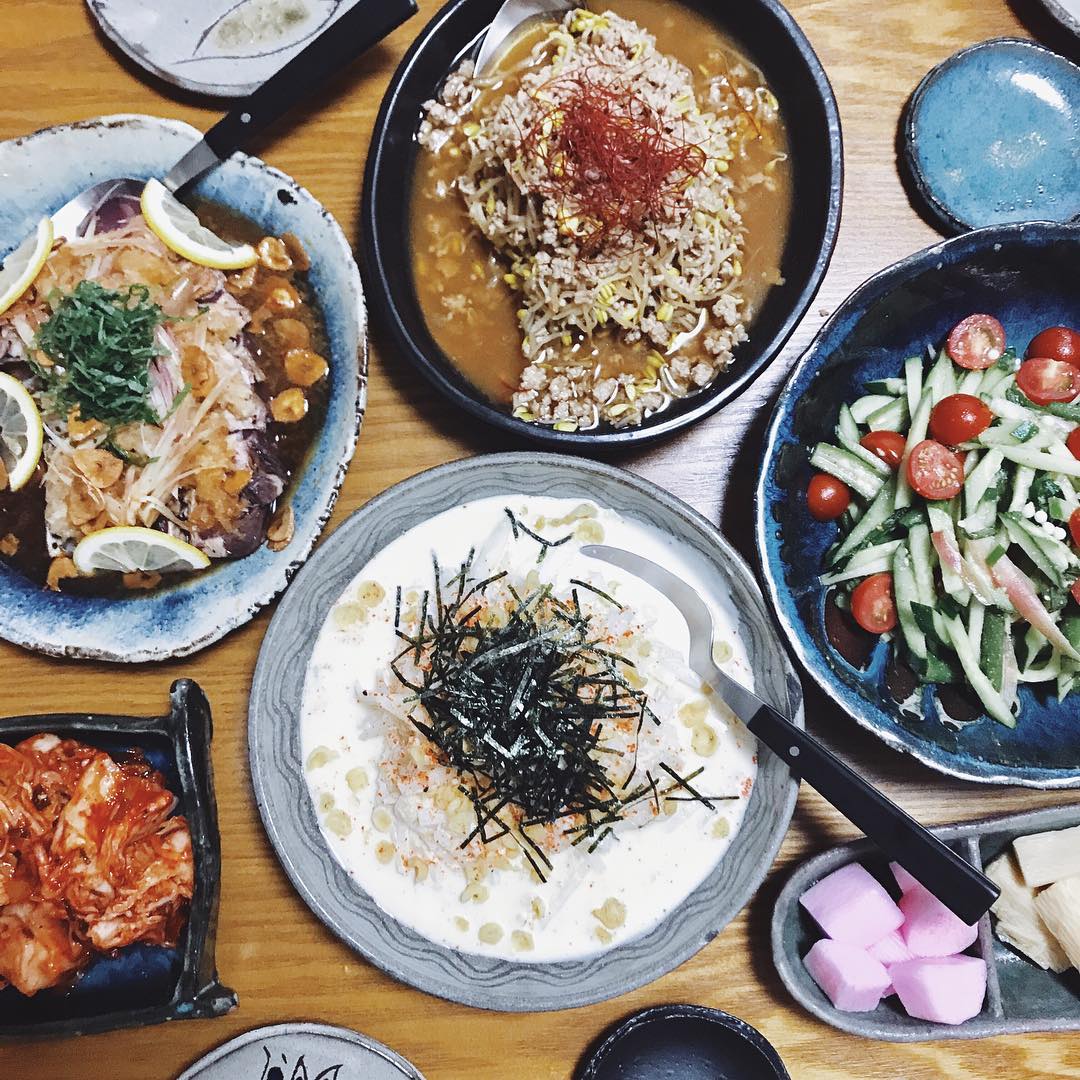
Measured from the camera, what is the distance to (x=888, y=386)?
6.66ft

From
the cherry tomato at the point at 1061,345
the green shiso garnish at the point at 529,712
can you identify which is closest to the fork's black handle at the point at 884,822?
the green shiso garnish at the point at 529,712

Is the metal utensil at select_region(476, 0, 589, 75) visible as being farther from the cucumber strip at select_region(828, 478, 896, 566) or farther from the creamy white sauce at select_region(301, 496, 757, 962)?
the cucumber strip at select_region(828, 478, 896, 566)

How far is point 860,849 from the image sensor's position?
1942 millimetres

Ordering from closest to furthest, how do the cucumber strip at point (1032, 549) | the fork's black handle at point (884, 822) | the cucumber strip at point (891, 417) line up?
the fork's black handle at point (884, 822) < the cucumber strip at point (1032, 549) < the cucumber strip at point (891, 417)

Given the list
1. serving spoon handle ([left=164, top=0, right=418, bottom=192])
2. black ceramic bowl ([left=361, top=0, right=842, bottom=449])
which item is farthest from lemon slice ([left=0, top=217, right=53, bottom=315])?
black ceramic bowl ([left=361, top=0, right=842, bottom=449])

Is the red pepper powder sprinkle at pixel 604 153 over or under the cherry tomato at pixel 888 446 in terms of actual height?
over

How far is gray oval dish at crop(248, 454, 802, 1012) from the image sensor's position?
6.06 feet

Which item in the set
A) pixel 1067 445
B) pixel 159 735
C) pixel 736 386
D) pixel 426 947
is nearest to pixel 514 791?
pixel 426 947

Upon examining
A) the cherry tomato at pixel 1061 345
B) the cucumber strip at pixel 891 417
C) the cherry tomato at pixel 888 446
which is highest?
the cherry tomato at pixel 1061 345

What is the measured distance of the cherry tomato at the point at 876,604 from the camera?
196cm

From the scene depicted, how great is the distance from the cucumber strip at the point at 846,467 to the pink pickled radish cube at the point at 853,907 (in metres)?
0.84

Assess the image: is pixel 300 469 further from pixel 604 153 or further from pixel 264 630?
pixel 604 153

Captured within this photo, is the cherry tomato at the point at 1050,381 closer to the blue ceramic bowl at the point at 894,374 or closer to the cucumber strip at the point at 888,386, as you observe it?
the blue ceramic bowl at the point at 894,374

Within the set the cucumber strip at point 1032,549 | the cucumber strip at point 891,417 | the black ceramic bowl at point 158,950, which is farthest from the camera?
the cucumber strip at point 891,417
